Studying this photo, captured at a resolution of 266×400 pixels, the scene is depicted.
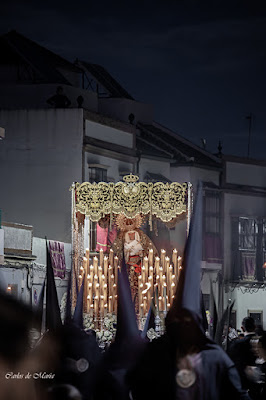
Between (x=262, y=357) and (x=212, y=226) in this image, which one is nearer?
(x=262, y=357)

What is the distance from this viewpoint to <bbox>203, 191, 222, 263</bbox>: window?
40.7 m

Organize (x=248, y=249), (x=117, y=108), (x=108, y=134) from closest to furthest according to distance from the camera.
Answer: (x=108, y=134), (x=117, y=108), (x=248, y=249)

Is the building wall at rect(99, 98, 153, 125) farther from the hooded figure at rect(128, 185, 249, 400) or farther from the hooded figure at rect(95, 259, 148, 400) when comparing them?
the hooded figure at rect(128, 185, 249, 400)

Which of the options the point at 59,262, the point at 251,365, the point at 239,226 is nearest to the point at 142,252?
the point at 59,262

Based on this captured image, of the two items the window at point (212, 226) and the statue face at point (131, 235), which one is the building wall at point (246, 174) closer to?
the window at point (212, 226)

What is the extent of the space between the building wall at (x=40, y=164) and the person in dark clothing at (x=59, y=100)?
→ 0.66 meters

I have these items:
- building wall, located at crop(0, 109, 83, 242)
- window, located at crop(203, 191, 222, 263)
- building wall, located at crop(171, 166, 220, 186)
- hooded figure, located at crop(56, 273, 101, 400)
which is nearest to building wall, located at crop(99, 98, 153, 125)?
building wall, located at crop(171, 166, 220, 186)

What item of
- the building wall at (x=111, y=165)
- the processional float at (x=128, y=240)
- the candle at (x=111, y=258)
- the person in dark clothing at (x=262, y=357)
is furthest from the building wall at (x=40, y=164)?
the person in dark clothing at (x=262, y=357)

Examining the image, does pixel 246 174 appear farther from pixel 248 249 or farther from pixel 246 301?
pixel 246 301

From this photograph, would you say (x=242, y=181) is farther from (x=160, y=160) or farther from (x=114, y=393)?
(x=114, y=393)

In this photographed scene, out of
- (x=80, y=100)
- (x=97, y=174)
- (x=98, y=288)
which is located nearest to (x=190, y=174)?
(x=97, y=174)

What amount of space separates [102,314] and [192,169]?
1835cm

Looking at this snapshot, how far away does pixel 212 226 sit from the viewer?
135 ft

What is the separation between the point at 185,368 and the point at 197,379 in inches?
4.7
